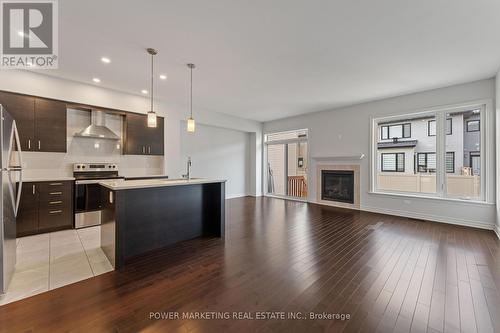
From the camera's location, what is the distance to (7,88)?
3.63m

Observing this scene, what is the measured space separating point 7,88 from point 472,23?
22.8 feet

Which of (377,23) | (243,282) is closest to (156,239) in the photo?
(243,282)

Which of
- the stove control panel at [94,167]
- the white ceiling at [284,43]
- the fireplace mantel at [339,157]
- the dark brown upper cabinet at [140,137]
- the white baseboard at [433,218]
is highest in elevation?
the white ceiling at [284,43]

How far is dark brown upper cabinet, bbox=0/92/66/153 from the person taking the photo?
370 centimetres

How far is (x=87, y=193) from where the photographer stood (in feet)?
14.0

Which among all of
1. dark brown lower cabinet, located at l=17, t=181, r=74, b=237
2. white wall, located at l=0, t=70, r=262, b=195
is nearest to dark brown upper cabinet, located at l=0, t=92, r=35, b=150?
white wall, located at l=0, t=70, r=262, b=195

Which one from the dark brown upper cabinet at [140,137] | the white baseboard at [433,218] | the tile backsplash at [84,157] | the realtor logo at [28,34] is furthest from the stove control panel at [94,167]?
the white baseboard at [433,218]

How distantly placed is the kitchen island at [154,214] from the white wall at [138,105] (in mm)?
2463

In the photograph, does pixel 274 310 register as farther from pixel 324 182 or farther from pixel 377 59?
pixel 324 182

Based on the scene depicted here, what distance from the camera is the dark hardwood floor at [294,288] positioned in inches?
67.0

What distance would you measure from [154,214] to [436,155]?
6.01 m

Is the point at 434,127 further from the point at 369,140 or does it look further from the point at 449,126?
the point at 369,140

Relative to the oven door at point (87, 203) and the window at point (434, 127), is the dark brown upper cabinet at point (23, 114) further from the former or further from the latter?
the window at point (434, 127)

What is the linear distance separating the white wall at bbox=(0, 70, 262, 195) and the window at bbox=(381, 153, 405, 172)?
4.27 m
